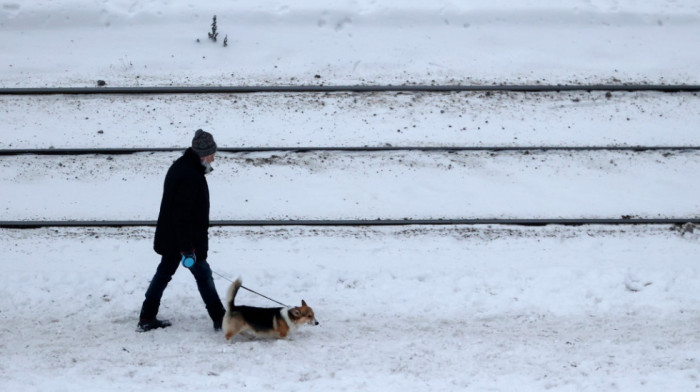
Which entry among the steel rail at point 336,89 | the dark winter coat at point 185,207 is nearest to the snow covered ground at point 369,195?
the steel rail at point 336,89

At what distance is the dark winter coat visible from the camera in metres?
7.05

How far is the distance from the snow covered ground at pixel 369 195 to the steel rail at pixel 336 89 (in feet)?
0.48

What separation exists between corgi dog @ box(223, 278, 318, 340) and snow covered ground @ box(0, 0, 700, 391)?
0.49ft

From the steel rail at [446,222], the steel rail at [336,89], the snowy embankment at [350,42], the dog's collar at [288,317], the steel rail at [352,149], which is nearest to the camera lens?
the dog's collar at [288,317]

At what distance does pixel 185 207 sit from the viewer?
7078 millimetres

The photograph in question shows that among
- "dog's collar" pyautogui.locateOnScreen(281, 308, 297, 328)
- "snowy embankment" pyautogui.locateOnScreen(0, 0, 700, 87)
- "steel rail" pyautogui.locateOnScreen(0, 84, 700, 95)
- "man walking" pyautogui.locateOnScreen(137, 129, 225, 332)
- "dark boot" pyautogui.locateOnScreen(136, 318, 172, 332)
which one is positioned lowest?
"dark boot" pyautogui.locateOnScreen(136, 318, 172, 332)

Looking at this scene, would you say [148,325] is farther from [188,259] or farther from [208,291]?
[188,259]

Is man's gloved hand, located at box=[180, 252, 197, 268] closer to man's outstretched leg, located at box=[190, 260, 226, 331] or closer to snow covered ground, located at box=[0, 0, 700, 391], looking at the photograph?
man's outstretched leg, located at box=[190, 260, 226, 331]

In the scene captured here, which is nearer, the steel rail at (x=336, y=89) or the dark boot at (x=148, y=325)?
the dark boot at (x=148, y=325)

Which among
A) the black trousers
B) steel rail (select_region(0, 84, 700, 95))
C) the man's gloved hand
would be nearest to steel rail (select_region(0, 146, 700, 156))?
steel rail (select_region(0, 84, 700, 95))

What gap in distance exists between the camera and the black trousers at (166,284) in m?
7.36

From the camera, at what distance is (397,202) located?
10.2 meters

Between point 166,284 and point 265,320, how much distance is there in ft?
3.26

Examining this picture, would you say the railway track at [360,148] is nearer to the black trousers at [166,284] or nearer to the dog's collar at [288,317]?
the black trousers at [166,284]
